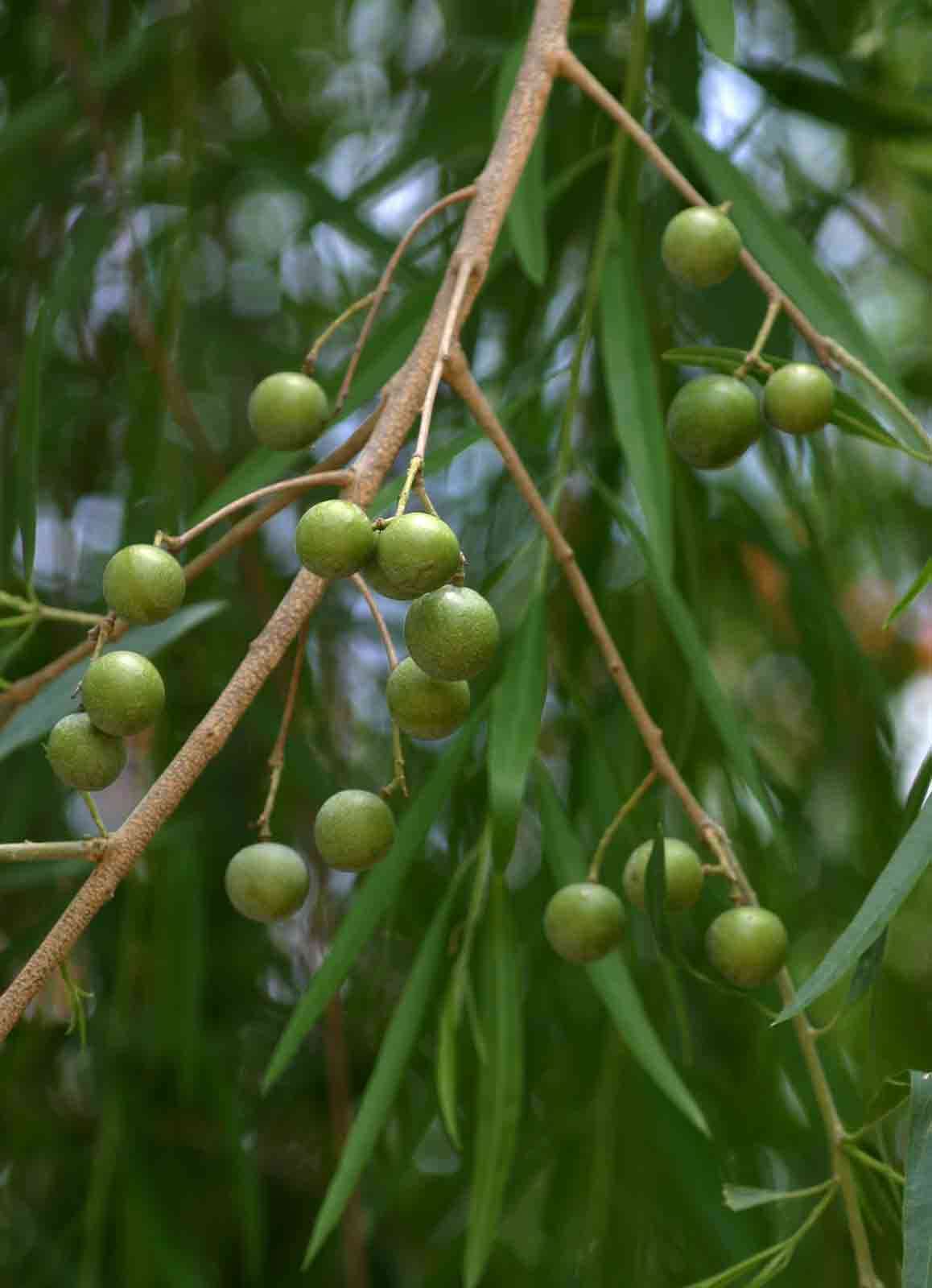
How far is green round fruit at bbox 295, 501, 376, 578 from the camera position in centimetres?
63

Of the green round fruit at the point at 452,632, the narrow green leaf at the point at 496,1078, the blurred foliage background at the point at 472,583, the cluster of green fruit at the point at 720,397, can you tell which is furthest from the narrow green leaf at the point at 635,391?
the green round fruit at the point at 452,632

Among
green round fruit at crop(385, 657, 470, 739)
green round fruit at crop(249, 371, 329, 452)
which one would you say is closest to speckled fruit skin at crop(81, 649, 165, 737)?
green round fruit at crop(385, 657, 470, 739)

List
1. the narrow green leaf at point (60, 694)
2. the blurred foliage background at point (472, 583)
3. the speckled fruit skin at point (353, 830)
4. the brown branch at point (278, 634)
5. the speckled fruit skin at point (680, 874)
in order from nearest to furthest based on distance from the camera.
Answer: the brown branch at point (278, 634), the speckled fruit skin at point (353, 830), the speckled fruit skin at point (680, 874), the narrow green leaf at point (60, 694), the blurred foliage background at point (472, 583)

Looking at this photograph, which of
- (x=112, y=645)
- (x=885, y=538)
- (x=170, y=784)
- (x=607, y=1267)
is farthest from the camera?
(x=885, y=538)

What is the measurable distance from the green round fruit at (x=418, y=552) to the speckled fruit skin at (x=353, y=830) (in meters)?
0.16

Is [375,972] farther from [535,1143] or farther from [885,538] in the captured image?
[885,538]

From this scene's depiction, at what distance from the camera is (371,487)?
2.23 ft

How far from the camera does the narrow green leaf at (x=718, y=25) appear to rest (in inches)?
36.6

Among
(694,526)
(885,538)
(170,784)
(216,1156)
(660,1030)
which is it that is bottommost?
(216,1156)

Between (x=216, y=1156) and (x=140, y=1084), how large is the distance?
0.14 metres

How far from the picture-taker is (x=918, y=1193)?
25.7 inches

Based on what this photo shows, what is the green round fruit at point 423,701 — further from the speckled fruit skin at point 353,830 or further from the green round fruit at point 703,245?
the green round fruit at point 703,245

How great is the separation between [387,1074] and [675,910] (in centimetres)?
22

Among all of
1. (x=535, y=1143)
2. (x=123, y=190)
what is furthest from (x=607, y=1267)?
(x=123, y=190)
